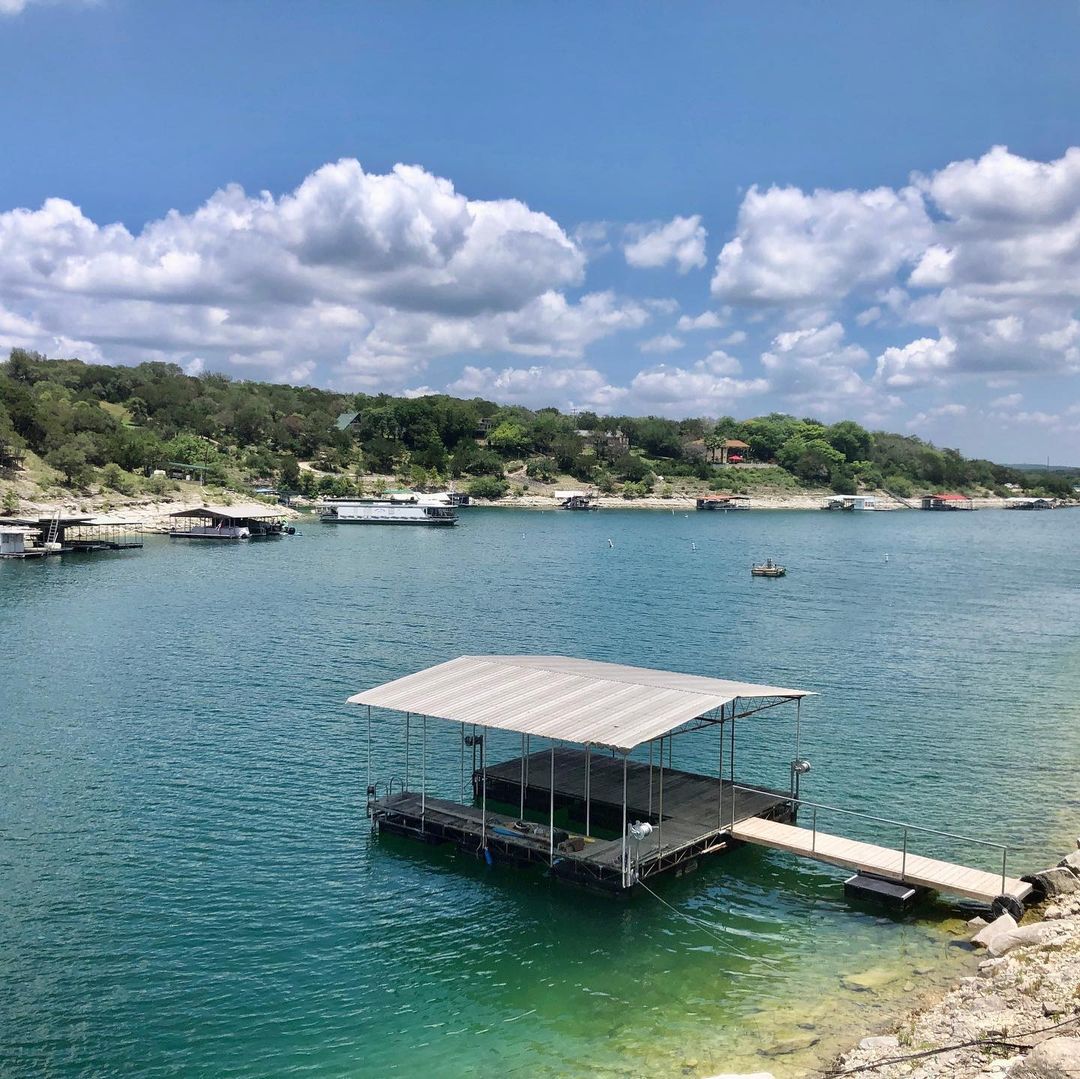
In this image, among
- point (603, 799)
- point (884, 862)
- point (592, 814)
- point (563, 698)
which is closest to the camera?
point (884, 862)

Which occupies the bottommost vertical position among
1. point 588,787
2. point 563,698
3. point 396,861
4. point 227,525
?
point 396,861

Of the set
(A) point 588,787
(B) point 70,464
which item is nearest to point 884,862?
(A) point 588,787

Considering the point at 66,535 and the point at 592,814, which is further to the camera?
the point at 66,535

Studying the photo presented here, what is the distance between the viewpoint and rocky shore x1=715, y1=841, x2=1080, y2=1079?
16.9 m

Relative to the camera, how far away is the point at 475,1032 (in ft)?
72.2

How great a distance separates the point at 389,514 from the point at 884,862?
→ 15248 cm

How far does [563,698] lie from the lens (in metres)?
30.6

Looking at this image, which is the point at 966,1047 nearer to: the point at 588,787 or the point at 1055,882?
the point at 1055,882

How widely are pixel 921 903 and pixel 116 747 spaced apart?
31.4 m

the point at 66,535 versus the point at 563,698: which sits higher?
the point at 66,535

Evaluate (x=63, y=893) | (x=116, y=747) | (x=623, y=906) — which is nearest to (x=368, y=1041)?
(x=623, y=906)

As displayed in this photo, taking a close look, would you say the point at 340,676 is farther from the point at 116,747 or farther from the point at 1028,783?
the point at 1028,783

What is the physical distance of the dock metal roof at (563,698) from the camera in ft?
91.6

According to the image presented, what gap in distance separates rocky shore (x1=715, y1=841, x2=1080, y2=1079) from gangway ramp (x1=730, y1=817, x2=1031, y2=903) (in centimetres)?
236
